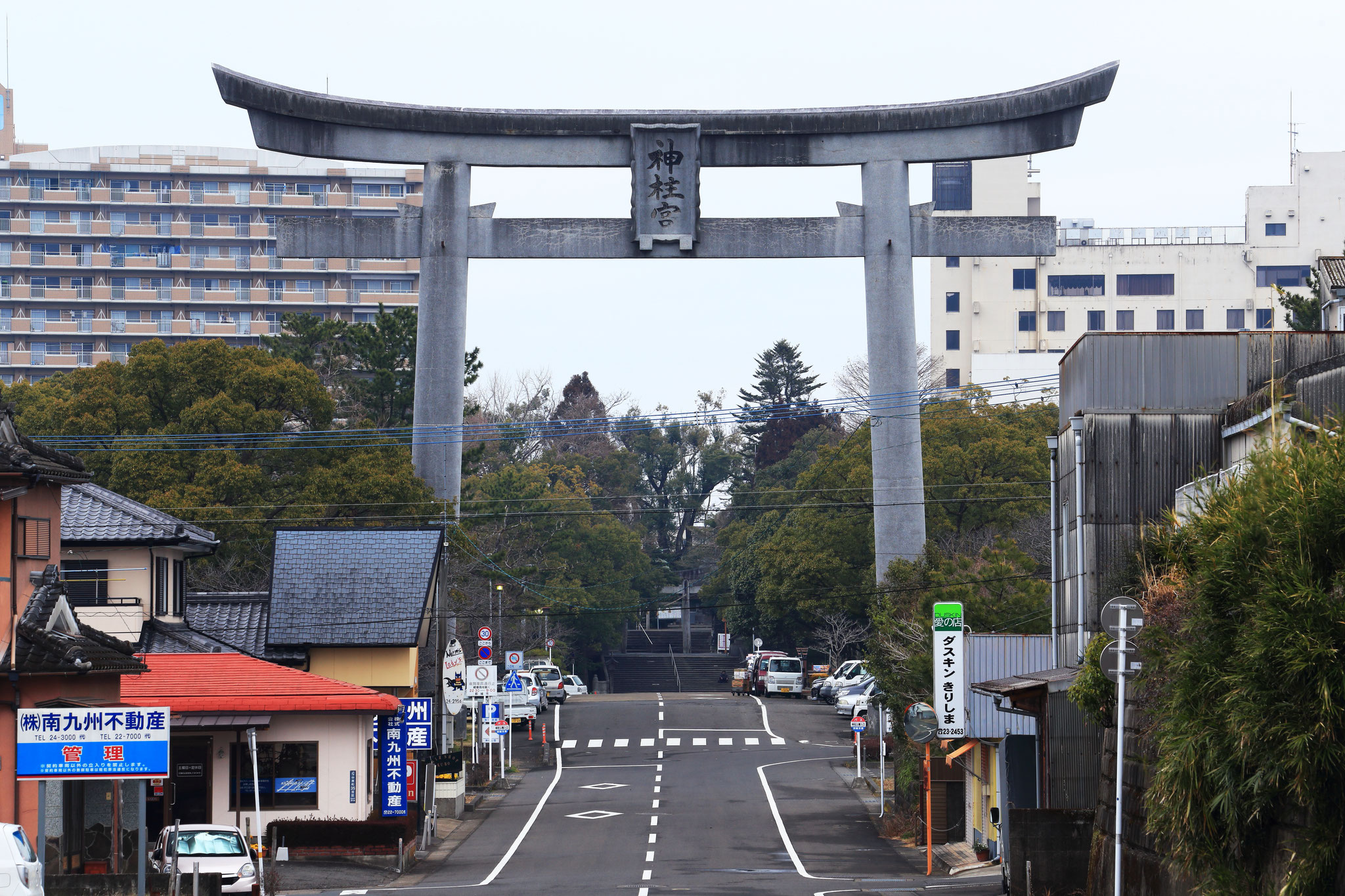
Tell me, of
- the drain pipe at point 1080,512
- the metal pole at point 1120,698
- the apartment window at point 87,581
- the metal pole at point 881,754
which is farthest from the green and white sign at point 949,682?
the apartment window at point 87,581

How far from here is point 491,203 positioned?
35.9 m

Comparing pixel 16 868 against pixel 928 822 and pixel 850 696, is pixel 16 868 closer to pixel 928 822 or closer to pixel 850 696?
pixel 928 822

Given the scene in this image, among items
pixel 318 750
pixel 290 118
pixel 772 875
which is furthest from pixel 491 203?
pixel 772 875

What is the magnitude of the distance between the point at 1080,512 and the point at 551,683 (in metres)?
43.6

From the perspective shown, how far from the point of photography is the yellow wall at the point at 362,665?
32.6 m

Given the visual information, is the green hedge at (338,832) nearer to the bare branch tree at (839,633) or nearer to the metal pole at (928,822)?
the metal pole at (928,822)

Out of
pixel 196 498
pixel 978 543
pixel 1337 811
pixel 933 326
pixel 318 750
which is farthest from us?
pixel 933 326

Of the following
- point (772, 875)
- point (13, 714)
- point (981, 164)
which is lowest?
point (772, 875)

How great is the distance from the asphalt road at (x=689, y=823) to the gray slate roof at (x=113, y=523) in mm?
9136

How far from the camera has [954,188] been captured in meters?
92.9

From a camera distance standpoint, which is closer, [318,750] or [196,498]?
[318,750]

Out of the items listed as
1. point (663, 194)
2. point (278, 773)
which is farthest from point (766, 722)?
point (278, 773)

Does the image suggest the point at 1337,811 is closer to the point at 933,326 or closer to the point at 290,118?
the point at 290,118

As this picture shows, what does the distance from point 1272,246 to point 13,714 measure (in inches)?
3316
